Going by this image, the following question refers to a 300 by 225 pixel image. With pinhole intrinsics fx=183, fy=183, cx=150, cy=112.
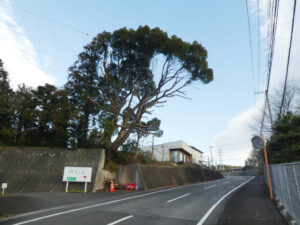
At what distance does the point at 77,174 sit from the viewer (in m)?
14.8

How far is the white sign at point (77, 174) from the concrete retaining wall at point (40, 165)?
72 cm

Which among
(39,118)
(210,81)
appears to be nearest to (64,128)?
(39,118)

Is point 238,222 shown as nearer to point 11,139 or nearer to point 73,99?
point 73,99

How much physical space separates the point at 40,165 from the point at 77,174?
13.2 feet

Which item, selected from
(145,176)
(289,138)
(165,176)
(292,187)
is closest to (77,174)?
(145,176)

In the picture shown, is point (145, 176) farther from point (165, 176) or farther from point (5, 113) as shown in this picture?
point (5, 113)

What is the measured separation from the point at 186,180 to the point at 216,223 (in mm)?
22056

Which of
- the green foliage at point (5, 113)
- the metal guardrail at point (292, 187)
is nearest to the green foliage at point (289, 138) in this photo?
the metal guardrail at point (292, 187)

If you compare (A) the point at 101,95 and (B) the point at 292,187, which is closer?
(B) the point at 292,187

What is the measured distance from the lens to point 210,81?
20.2 meters

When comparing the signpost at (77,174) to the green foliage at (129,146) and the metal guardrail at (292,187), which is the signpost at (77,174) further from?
Result: the metal guardrail at (292,187)

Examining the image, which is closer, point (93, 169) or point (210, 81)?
point (93, 169)

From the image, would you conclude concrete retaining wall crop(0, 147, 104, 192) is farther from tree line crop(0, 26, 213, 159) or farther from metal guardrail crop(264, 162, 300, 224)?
metal guardrail crop(264, 162, 300, 224)

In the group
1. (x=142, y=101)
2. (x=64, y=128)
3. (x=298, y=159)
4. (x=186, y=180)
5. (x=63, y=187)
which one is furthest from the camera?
(x=186, y=180)
